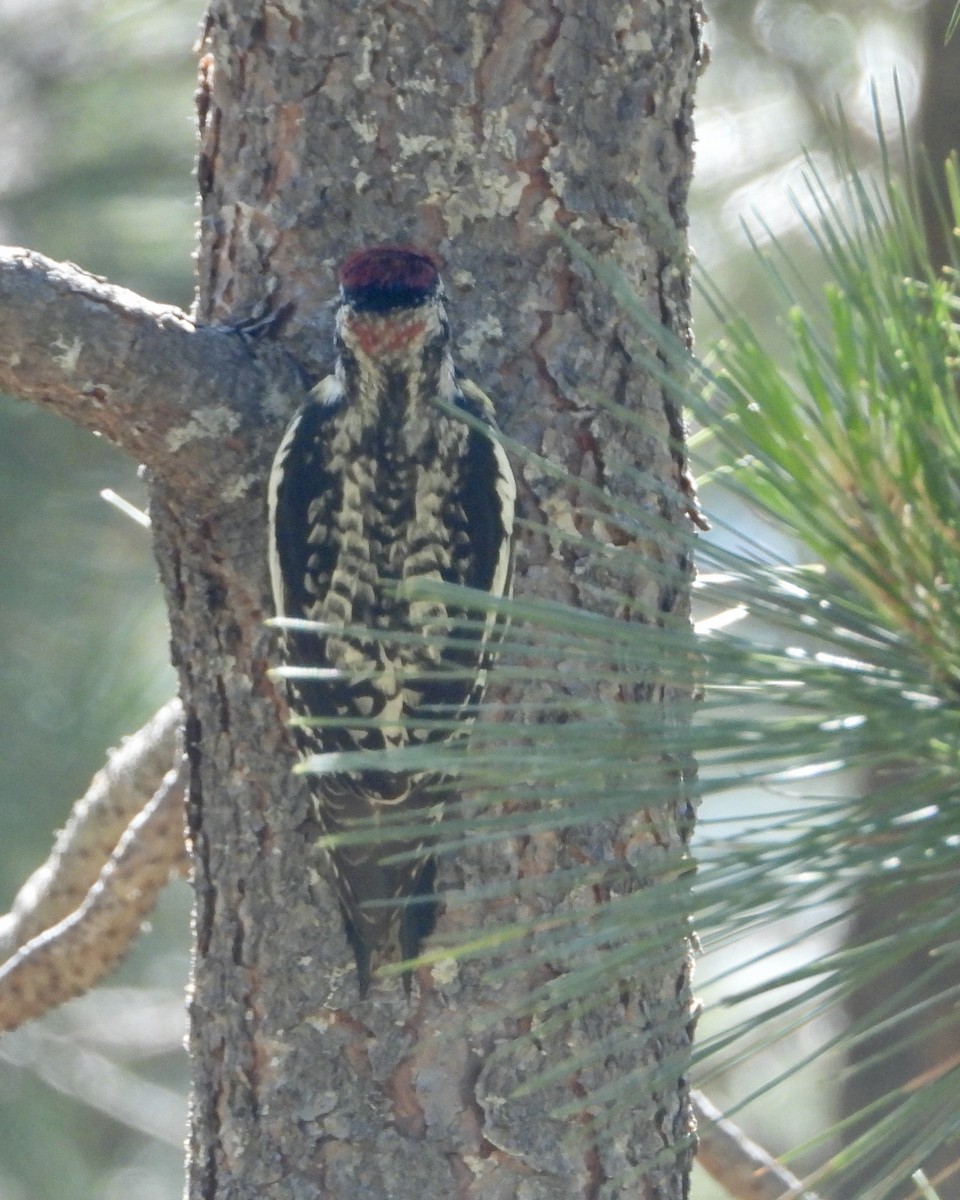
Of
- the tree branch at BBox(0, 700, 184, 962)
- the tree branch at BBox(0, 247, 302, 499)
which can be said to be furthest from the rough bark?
the tree branch at BBox(0, 700, 184, 962)

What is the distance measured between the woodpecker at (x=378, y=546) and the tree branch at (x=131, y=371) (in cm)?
6

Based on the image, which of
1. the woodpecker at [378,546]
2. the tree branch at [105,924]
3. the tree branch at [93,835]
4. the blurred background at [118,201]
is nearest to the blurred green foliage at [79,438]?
the blurred background at [118,201]

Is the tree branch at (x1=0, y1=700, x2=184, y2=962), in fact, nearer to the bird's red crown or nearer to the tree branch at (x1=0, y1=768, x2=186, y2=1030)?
the tree branch at (x1=0, y1=768, x2=186, y2=1030)

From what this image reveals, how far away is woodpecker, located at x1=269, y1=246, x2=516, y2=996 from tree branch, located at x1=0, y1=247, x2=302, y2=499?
0.06 metres

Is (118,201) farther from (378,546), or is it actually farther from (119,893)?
(378,546)

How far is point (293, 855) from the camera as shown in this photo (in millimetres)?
1611

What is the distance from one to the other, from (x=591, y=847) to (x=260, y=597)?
42 centimetres

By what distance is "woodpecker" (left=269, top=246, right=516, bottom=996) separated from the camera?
1552 millimetres

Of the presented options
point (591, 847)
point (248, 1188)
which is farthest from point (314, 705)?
point (248, 1188)

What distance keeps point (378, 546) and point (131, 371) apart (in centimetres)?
30

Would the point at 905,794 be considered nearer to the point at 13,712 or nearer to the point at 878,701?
the point at 878,701

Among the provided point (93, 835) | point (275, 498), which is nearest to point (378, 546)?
point (275, 498)

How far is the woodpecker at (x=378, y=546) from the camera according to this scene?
155cm

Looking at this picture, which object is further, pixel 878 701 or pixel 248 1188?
pixel 248 1188
